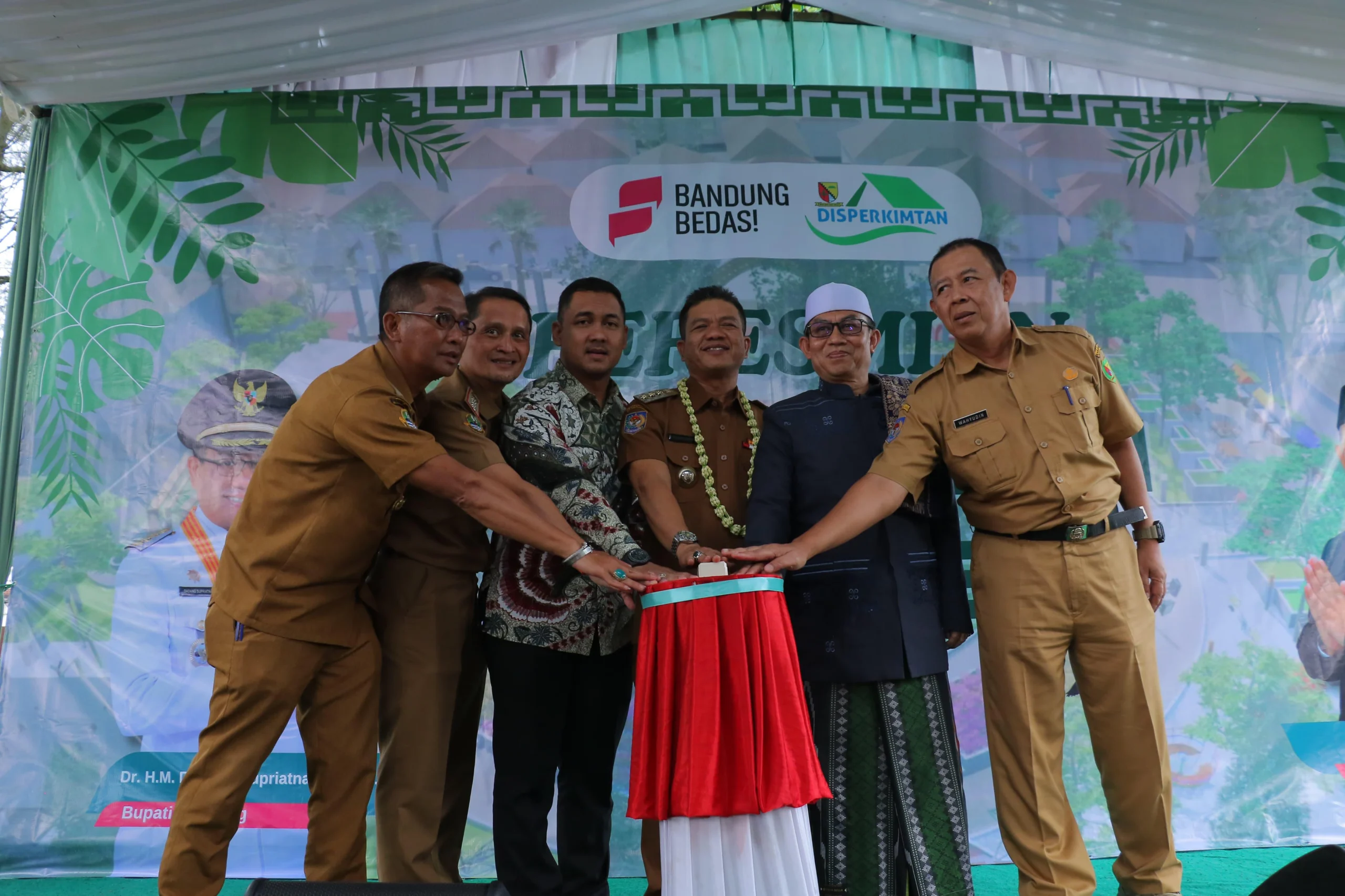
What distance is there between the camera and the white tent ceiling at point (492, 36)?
353 centimetres

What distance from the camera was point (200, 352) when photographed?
3.81m

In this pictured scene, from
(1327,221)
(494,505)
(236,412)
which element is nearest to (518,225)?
(236,412)

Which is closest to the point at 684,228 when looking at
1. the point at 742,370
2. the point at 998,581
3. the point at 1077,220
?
the point at 742,370

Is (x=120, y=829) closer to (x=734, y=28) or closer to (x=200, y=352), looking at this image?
(x=200, y=352)

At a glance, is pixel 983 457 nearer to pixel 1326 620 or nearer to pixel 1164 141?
pixel 1326 620

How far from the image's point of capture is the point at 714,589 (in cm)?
194

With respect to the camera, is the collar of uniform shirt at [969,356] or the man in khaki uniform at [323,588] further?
the collar of uniform shirt at [969,356]

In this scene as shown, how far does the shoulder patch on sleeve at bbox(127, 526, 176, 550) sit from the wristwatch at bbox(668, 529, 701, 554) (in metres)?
2.36

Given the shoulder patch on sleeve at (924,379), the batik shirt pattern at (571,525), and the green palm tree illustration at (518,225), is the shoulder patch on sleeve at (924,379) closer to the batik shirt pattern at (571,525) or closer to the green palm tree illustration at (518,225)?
the batik shirt pattern at (571,525)

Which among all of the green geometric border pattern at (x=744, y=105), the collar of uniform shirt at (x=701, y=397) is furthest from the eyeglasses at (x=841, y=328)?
the green geometric border pattern at (x=744, y=105)

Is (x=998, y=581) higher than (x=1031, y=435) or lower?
lower

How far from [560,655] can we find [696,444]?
74 cm

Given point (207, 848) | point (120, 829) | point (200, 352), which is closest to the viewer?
point (207, 848)

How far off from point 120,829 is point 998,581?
3.36 meters
